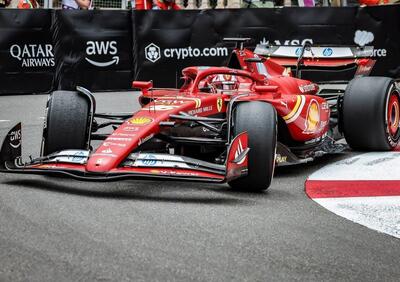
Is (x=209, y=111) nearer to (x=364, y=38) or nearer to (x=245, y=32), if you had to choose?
(x=245, y=32)

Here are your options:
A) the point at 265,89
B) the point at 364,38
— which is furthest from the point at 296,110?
the point at 364,38

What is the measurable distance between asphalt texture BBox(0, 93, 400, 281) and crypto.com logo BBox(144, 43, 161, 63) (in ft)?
29.5

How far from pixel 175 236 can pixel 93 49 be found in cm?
1087

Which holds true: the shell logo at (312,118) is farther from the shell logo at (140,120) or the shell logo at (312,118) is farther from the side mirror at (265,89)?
the shell logo at (140,120)

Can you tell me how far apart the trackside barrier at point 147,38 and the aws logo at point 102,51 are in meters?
0.02

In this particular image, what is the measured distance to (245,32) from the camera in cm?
1524

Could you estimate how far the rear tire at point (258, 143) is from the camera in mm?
5758

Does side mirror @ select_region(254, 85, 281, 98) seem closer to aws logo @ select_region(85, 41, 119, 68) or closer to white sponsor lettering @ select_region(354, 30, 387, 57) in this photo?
aws logo @ select_region(85, 41, 119, 68)

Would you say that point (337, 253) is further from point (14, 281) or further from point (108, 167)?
point (108, 167)

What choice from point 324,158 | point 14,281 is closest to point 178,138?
point 324,158

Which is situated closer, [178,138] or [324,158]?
[178,138]

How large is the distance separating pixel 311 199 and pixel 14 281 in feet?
9.04

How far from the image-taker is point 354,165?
728 cm

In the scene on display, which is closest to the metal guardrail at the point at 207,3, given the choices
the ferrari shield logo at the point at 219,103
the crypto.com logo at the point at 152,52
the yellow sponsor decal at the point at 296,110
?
the crypto.com logo at the point at 152,52
